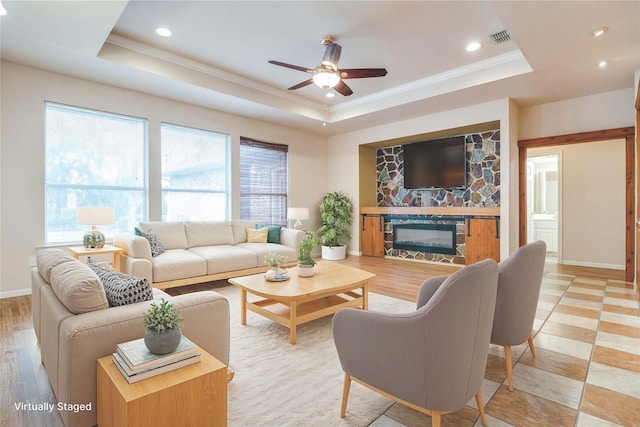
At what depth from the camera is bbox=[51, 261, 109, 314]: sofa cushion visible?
60.9 inches

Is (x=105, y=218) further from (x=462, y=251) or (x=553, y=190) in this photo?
(x=553, y=190)

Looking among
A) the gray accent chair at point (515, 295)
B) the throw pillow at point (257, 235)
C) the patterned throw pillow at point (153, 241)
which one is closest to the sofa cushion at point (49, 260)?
the patterned throw pillow at point (153, 241)

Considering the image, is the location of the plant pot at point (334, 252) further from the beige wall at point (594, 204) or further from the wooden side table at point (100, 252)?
the beige wall at point (594, 204)

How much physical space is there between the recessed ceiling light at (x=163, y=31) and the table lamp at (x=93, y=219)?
83.7 inches

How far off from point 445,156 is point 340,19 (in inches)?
151

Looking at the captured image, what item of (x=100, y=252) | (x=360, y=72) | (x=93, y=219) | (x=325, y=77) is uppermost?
(x=360, y=72)

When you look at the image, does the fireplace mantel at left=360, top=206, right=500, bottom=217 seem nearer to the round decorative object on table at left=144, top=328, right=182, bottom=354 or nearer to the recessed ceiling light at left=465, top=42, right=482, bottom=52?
the recessed ceiling light at left=465, top=42, right=482, bottom=52

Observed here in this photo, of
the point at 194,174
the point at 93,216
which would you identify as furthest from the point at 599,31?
the point at 93,216

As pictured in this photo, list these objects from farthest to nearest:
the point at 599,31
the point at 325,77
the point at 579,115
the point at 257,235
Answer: the point at 257,235 < the point at 579,115 < the point at 325,77 < the point at 599,31

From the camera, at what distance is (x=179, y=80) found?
14.1 ft

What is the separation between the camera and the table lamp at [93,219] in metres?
3.69

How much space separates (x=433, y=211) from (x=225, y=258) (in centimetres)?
398

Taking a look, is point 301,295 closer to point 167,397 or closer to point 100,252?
point 167,397

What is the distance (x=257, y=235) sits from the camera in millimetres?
5305
